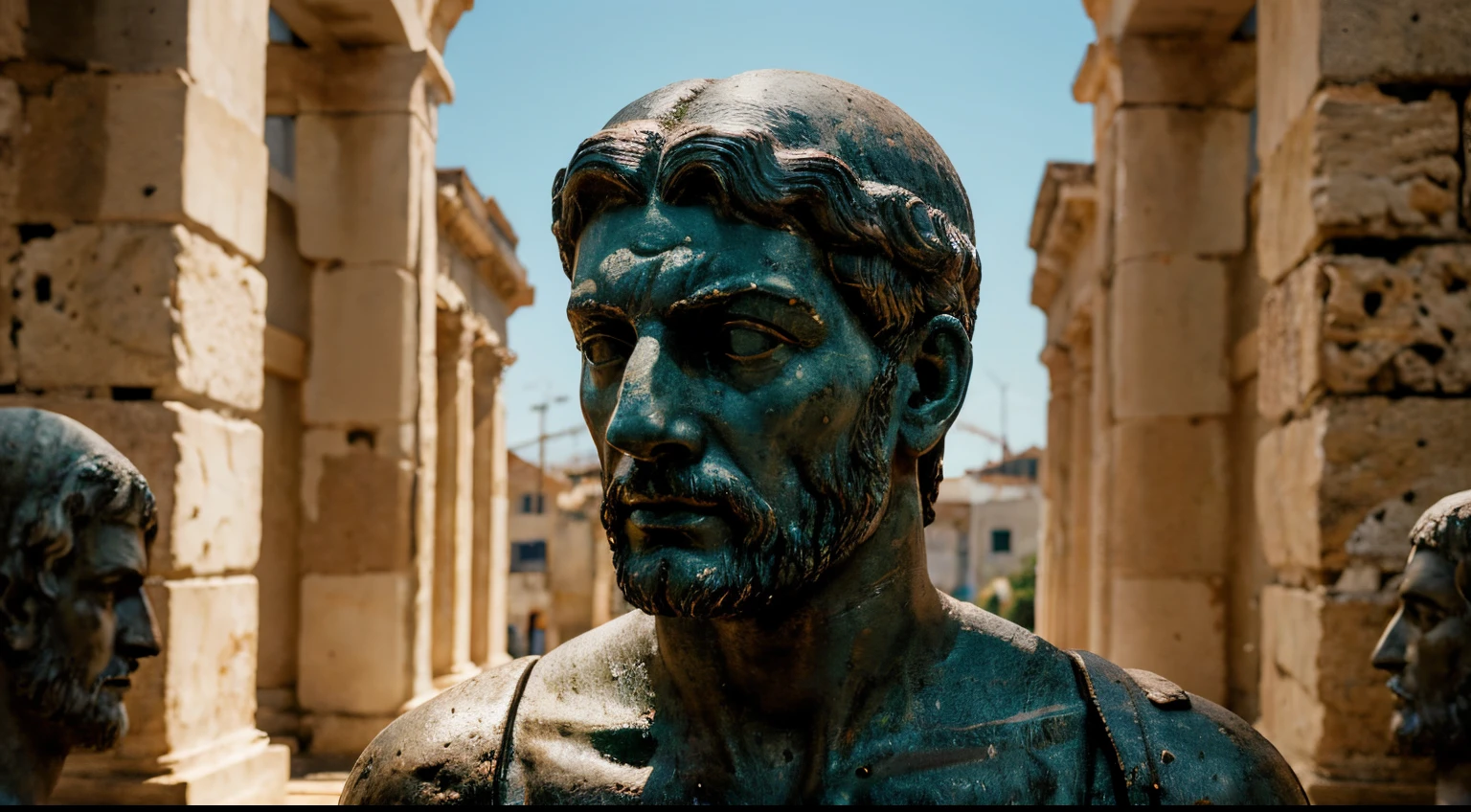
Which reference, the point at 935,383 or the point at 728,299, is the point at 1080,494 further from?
the point at 728,299

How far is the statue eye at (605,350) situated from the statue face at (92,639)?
0.92 metres

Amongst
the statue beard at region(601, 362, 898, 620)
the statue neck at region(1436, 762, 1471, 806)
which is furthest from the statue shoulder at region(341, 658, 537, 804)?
the statue neck at region(1436, 762, 1471, 806)

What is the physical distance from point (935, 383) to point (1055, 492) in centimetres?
1368

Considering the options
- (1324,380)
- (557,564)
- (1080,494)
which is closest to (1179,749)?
(1324,380)

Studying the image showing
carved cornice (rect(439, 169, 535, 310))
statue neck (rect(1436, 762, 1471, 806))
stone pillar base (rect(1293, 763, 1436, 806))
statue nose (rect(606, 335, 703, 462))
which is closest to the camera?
statue nose (rect(606, 335, 703, 462))

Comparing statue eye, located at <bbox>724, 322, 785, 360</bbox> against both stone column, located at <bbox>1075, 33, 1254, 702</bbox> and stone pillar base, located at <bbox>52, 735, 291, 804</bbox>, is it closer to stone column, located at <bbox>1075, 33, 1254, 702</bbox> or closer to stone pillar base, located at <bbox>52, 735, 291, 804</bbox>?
stone pillar base, located at <bbox>52, 735, 291, 804</bbox>

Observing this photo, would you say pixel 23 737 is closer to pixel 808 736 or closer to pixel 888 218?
pixel 808 736

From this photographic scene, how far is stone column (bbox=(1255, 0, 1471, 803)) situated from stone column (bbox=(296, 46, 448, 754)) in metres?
6.13

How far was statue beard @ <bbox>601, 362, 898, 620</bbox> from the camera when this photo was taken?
1739 mm

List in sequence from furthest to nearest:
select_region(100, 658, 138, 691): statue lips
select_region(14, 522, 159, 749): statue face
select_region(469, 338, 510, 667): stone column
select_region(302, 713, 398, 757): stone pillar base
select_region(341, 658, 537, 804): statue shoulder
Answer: select_region(469, 338, 510, 667): stone column, select_region(302, 713, 398, 757): stone pillar base, select_region(100, 658, 138, 691): statue lips, select_region(14, 522, 159, 749): statue face, select_region(341, 658, 537, 804): statue shoulder

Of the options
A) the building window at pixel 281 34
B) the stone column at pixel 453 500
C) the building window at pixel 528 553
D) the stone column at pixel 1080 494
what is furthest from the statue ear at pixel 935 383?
the building window at pixel 528 553

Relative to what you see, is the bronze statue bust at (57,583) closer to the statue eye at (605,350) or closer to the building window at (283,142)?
the statue eye at (605,350)

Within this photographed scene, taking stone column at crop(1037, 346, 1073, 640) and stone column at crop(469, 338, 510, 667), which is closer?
stone column at crop(1037, 346, 1073, 640)

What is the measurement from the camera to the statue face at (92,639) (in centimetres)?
211
